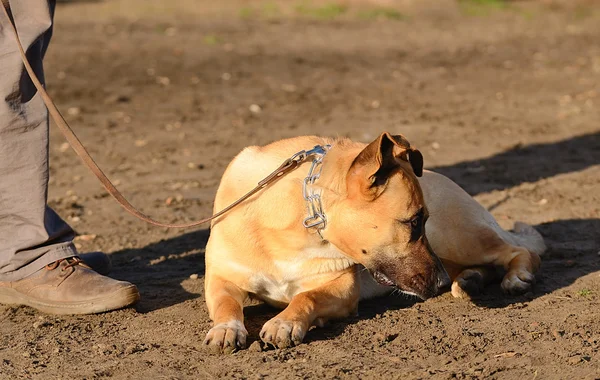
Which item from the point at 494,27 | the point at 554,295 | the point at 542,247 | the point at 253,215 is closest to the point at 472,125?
the point at 542,247

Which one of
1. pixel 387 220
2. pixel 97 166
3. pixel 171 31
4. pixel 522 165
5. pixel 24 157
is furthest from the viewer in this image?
pixel 171 31

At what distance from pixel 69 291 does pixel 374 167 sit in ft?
5.80

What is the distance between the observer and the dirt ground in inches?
151

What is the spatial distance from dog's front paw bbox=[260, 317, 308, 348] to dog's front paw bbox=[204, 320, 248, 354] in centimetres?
10

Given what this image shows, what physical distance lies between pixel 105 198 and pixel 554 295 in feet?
12.0

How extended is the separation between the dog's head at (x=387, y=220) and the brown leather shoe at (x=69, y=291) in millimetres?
1224

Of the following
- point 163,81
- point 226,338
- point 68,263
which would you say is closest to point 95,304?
point 68,263

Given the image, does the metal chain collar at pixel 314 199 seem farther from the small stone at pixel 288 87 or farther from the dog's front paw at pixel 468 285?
the small stone at pixel 288 87

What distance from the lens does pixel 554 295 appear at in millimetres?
4633

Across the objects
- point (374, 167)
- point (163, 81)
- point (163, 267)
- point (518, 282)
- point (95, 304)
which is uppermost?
point (374, 167)

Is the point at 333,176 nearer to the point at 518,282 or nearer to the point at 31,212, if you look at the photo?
the point at 518,282

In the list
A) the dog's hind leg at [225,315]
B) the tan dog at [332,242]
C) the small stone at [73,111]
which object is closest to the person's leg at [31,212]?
the dog's hind leg at [225,315]

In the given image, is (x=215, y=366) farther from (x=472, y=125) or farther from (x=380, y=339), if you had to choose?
(x=472, y=125)

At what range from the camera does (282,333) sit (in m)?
3.88
